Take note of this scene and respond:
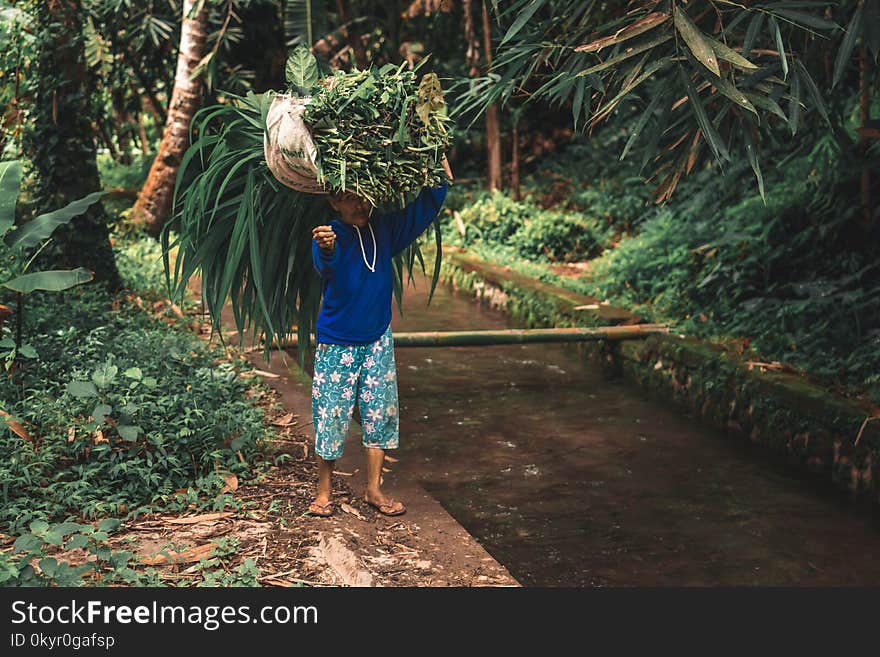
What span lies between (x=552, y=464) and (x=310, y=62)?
269 cm

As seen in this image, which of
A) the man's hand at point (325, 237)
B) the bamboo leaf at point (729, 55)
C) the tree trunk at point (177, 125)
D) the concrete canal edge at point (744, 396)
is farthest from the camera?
the tree trunk at point (177, 125)

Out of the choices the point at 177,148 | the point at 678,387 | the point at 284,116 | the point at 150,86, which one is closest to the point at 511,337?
the point at 678,387

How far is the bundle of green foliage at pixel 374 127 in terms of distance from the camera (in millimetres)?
3459

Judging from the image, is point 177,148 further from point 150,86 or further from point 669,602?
point 669,602

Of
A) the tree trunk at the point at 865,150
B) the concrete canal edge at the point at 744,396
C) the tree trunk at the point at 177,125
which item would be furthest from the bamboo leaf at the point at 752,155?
the tree trunk at the point at 177,125

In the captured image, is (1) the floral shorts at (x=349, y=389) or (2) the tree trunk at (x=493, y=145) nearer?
(1) the floral shorts at (x=349, y=389)

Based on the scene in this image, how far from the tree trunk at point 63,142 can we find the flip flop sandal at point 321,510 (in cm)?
356

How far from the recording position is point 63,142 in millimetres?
6723

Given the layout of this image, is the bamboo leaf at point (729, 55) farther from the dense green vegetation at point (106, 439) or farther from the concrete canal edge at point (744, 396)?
the dense green vegetation at point (106, 439)

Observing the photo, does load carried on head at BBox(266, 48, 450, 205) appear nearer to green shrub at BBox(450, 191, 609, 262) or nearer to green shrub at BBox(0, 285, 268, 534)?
green shrub at BBox(0, 285, 268, 534)

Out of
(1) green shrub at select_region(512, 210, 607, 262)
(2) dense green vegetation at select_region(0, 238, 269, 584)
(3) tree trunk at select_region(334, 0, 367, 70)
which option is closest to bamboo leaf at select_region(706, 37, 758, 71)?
(2) dense green vegetation at select_region(0, 238, 269, 584)

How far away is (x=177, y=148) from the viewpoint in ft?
34.7

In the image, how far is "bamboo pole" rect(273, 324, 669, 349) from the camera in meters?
6.48

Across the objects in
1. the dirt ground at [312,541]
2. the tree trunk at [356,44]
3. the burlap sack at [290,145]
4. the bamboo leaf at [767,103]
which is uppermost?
the tree trunk at [356,44]
